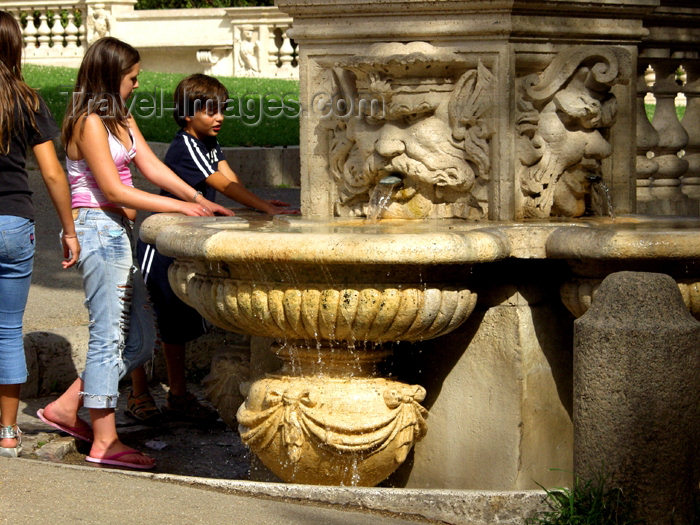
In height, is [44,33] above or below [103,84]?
above

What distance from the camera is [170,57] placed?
23.6 meters

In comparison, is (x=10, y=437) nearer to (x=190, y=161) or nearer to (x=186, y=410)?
(x=186, y=410)

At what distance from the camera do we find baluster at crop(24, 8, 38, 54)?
2348 centimetres

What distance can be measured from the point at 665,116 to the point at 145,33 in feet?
57.6

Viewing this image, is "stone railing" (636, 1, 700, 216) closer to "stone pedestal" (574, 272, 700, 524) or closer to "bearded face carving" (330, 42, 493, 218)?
"bearded face carving" (330, 42, 493, 218)

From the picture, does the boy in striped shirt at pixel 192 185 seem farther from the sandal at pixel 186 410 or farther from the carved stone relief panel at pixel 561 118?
the carved stone relief panel at pixel 561 118

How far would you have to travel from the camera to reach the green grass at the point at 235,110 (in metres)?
12.7

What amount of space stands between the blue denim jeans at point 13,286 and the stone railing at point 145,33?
16.5m

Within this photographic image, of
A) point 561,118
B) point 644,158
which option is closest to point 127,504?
point 561,118

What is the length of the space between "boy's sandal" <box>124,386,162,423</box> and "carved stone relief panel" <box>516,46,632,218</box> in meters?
2.09

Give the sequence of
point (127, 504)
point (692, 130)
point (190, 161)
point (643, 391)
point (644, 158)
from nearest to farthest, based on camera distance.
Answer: point (643, 391)
point (127, 504)
point (190, 161)
point (644, 158)
point (692, 130)

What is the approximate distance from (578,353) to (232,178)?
8.80ft

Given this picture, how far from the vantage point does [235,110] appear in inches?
566

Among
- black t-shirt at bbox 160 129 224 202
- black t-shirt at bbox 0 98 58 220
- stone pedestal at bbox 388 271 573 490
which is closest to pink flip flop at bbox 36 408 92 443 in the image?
black t-shirt at bbox 0 98 58 220
